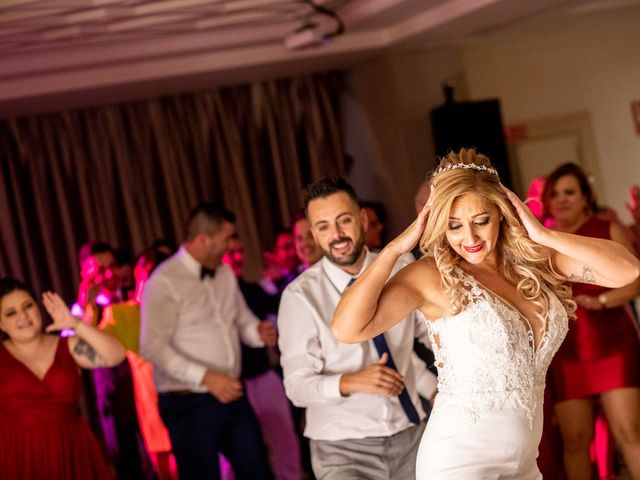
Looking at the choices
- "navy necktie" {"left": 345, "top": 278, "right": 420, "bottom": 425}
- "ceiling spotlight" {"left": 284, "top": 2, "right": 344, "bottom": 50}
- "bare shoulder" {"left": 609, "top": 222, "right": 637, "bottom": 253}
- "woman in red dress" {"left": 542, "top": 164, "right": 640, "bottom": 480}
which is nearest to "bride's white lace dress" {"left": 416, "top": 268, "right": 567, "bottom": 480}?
"navy necktie" {"left": 345, "top": 278, "right": 420, "bottom": 425}

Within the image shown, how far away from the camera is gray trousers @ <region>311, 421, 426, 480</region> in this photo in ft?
11.5

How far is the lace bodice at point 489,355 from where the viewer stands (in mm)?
2723

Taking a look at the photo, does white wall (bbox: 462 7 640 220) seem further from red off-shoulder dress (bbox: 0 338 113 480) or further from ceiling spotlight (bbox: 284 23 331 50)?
red off-shoulder dress (bbox: 0 338 113 480)

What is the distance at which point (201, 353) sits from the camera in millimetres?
5012

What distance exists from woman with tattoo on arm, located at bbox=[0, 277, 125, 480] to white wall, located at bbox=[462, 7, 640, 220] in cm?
546

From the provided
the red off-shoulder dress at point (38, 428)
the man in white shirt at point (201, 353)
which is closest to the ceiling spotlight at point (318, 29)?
the man in white shirt at point (201, 353)

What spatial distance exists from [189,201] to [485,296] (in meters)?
5.72


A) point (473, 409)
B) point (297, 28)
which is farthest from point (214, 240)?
point (473, 409)

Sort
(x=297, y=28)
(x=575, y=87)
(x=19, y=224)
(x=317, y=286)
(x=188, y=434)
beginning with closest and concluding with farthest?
1. (x=317, y=286)
2. (x=188, y=434)
3. (x=297, y=28)
4. (x=19, y=224)
5. (x=575, y=87)

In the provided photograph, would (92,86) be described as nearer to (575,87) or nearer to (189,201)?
(189,201)

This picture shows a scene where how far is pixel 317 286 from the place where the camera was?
146 inches

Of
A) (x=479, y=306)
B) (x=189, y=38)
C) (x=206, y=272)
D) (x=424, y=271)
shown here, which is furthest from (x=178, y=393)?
(x=189, y=38)

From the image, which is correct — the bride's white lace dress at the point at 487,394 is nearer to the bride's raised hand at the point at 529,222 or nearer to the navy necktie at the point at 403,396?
the bride's raised hand at the point at 529,222

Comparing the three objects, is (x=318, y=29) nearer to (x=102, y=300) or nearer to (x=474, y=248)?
(x=102, y=300)
